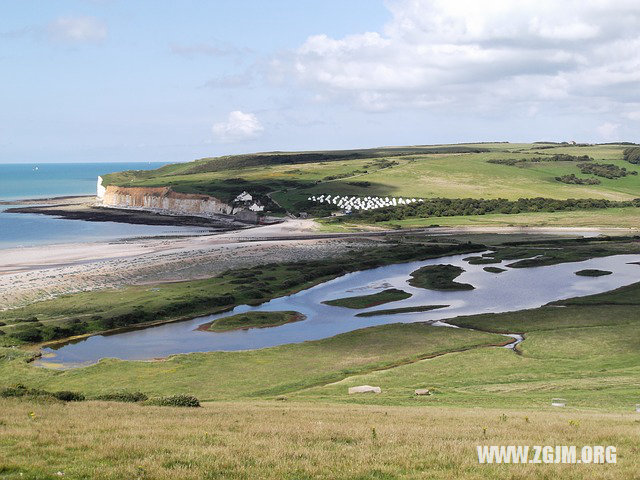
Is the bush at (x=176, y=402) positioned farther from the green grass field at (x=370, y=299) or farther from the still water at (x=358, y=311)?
the green grass field at (x=370, y=299)

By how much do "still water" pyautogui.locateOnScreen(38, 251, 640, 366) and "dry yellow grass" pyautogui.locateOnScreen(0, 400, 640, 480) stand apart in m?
33.5

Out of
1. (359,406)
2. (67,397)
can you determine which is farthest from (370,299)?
(67,397)

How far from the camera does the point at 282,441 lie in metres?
22.2

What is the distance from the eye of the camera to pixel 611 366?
166 ft

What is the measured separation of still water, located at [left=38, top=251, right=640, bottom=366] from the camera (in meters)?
65.5

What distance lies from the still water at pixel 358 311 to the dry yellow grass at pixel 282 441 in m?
33.5

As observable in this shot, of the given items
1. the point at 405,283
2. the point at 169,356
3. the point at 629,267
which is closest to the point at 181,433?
the point at 169,356

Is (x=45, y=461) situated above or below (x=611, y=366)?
above

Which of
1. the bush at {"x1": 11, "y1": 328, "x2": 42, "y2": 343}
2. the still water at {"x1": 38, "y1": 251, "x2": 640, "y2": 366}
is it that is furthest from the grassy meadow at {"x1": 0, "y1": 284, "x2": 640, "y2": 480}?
the still water at {"x1": 38, "y1": 251, "x2": 640, "y2": 366}

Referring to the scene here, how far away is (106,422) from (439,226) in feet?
500

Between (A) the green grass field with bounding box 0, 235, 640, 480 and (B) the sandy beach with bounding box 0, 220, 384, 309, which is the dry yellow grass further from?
(B) the sandy beach with bounding box 0, 220, 384, 309

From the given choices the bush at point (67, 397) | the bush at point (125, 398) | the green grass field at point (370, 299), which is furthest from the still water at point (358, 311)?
the bush at point (67, 397)

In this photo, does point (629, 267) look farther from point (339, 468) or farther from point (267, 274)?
point (339, 468)

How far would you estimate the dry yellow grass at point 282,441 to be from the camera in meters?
18.1
